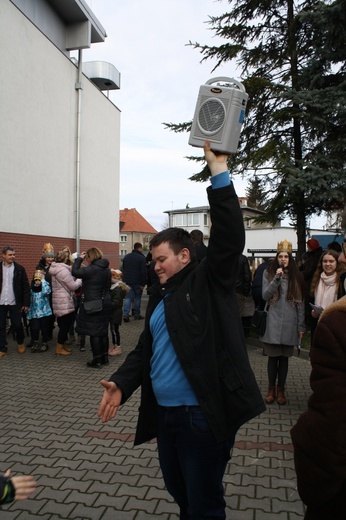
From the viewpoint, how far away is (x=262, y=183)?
12.6 metres

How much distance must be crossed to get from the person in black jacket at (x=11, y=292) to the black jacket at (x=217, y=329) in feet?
22.0

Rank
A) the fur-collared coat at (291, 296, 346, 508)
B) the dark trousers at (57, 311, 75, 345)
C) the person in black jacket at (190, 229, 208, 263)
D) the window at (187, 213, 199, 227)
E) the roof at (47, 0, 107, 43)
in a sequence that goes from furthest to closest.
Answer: the window at (187, 213, 199, 227) < the roof at (47, 0, 107, 43) < the dark trousers at (57, 311, 75, 345) < the person in black jacket at (190, 229, 208, 263) < the fur-collared coat at (291, 296, 346, 508)

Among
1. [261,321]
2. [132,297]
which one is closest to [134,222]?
[132,297]

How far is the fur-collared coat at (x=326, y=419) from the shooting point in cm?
159

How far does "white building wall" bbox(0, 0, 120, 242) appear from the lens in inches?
488

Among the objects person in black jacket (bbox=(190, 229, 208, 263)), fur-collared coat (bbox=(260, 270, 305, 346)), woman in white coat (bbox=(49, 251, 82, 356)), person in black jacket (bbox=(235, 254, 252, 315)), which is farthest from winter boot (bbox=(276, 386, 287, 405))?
woman in white coat (bbox=(49, 251, 82, 356))

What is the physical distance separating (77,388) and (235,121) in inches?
207

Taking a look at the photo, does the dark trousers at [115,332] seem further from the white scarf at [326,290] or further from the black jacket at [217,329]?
the black jacket at [217,329]

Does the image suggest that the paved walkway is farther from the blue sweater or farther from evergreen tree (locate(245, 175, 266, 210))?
evergreen tree (locate(245, 175, 266, 210))

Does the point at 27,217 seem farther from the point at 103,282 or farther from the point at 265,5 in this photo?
the point at 265,5

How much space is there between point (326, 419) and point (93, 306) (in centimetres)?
597

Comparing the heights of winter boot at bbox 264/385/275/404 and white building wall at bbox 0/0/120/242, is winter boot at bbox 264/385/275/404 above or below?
below

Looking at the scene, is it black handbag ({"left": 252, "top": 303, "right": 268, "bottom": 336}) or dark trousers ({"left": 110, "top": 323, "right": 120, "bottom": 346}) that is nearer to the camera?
black handbag ({"left": 252, "top": 303, "right": 268, "bottom": 336})

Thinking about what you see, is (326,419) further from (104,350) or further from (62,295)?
(62,295)
